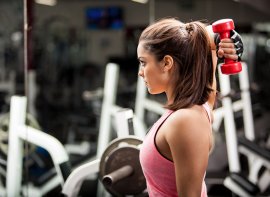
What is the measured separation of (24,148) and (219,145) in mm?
2207

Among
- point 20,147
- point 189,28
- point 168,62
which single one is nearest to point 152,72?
point 168,62

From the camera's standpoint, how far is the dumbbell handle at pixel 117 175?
5.50 feet

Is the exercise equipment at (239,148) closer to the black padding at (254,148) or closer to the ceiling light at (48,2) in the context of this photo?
the black padding at (254,148)

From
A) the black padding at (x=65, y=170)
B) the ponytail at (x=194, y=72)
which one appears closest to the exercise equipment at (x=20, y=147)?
the black padding at (x=65, y=170)

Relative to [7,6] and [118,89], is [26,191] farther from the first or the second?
[118,89]

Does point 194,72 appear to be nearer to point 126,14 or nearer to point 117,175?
point 117,175

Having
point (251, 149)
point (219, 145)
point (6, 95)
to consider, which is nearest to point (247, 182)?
point (251, 149)

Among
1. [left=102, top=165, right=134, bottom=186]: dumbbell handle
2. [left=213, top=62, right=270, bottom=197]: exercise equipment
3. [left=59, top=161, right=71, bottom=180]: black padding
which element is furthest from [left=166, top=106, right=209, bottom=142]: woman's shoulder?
[left=213, top=62, right=270, bottom=197]: exercise equipment

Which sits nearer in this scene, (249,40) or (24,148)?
(24,148)

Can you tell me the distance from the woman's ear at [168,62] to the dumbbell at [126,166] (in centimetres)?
71

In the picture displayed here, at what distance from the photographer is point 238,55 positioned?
135 cm

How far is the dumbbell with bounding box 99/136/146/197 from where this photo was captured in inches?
76.1

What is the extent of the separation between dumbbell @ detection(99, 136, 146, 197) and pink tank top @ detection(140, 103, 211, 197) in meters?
0.62

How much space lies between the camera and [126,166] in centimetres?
194
